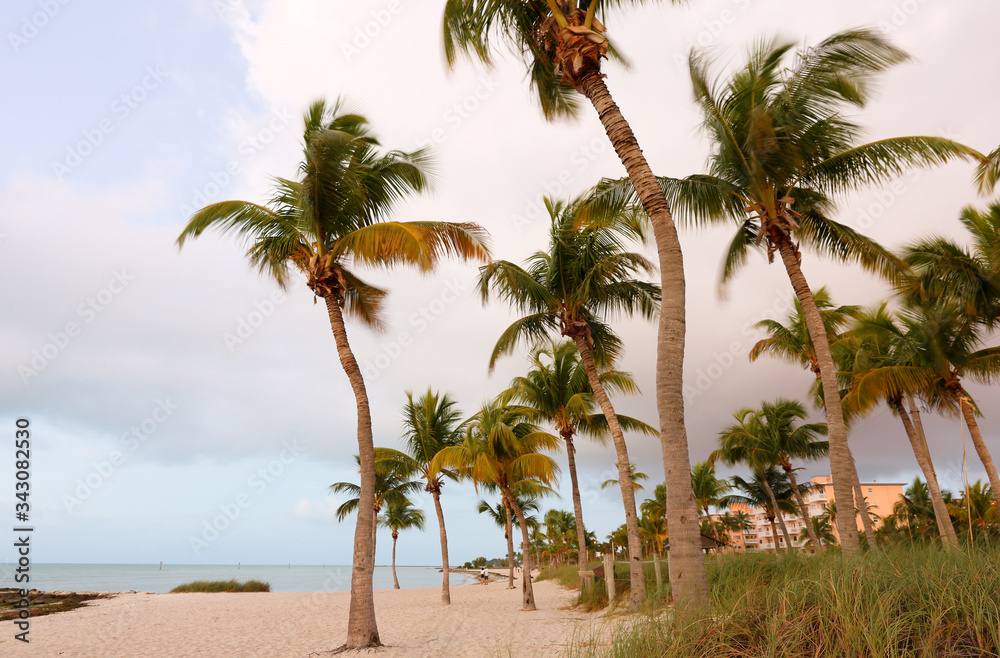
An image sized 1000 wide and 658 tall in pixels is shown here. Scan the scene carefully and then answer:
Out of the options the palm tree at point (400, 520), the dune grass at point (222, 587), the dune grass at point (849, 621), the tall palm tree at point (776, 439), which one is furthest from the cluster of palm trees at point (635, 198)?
the dune grass at point (222, 587)

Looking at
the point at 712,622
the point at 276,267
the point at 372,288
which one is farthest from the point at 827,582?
the point at 276,267

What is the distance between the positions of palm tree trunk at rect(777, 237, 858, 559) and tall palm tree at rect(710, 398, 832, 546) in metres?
20.0

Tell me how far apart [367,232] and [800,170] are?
26.3 feet

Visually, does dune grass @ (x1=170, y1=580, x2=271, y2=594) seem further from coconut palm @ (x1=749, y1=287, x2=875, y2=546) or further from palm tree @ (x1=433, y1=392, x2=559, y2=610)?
coconut palm @ (x1=749, y1=287, x2=875, y2=546)

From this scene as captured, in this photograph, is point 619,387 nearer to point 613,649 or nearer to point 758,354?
point 758,354

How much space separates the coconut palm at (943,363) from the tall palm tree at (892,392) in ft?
0.56

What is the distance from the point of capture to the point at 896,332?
15.3m

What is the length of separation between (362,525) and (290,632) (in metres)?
5.42

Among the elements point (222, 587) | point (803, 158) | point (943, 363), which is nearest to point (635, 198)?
point (803, 158)

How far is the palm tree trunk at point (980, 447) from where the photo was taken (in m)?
13.1

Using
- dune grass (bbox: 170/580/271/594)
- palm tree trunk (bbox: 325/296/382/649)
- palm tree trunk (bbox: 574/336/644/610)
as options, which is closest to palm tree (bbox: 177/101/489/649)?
palm tree trunk (bbox: 325/296/382/649)

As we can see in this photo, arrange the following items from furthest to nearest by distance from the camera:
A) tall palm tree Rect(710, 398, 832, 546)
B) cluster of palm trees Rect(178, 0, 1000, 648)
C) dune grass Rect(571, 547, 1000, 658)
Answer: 1. tall palm tree Rect(710, 398, 832, 546)
2. cluster of palm trees Rect(178, 0, 1000, 648)
3. dune grass Rect(571, 547, 1000, 658)

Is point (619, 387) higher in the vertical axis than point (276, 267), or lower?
lower

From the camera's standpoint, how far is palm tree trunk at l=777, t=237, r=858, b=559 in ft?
28.5
